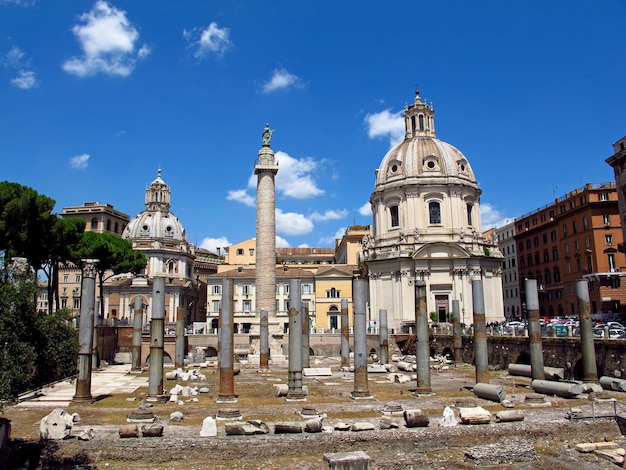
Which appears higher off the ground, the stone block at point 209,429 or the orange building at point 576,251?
the orange building at point 576,251

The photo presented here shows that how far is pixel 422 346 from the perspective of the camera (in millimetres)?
22297

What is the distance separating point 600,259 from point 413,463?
48897mm

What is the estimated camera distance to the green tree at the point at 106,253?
1725 inches

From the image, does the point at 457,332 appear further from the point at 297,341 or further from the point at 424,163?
the point at 424,163

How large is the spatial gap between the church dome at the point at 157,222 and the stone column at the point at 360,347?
71.8m

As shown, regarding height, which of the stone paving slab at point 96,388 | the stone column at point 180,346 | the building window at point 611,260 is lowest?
the stone paving slab at point 96,388

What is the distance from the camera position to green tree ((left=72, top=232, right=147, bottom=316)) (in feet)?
144

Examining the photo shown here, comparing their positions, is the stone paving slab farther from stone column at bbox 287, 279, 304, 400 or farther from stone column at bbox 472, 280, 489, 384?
stone column at bbox 472, 280, 489, 384

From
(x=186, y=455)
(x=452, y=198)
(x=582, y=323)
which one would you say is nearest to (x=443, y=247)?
(x=452, y=198)

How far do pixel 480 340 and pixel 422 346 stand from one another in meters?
3.60

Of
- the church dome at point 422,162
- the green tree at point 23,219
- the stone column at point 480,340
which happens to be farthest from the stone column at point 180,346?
the church dome at point 422,162

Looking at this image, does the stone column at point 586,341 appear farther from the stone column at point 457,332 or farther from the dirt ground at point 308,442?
the stone column at point 457,332

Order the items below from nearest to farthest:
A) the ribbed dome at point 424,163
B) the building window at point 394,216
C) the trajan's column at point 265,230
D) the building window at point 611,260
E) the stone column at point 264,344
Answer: the stone column at point 264,344
the trajan's column at point 265,230
the building window at point 611,260
the ribbed dome at point 424,163
the building window at point 394,216

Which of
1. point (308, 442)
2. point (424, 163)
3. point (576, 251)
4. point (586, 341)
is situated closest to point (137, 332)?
point (308, 442)
